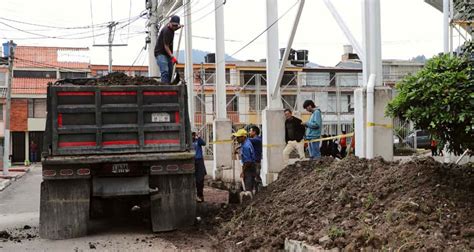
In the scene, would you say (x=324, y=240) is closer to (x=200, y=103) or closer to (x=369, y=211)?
(x=369, y=211)

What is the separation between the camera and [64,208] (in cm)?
942

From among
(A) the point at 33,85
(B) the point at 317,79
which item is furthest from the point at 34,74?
(B) the point at 317,79

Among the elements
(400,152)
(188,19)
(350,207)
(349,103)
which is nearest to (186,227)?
(350,207)

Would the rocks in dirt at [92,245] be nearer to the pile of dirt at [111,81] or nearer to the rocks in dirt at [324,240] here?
the pile of dirt at [111,81]

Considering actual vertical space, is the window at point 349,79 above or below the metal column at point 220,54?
above

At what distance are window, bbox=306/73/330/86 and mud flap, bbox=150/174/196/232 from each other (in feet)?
126

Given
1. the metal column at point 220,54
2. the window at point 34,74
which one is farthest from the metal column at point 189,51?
the window at point 34,74

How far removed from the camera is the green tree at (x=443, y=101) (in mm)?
6078

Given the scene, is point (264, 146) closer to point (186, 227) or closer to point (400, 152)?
point (186, 227)

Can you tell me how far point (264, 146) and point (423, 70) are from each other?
719cm

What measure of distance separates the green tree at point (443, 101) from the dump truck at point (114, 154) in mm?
4104

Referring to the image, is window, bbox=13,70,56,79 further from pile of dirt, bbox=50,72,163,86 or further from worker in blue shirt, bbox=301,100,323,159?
pile of dirt, bbox=50,72,163,86

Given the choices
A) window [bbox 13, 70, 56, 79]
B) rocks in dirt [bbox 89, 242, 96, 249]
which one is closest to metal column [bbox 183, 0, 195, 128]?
rocks in dirt [bbox 89, 242, 96, 249]

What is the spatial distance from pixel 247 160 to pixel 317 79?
37.5 metres
